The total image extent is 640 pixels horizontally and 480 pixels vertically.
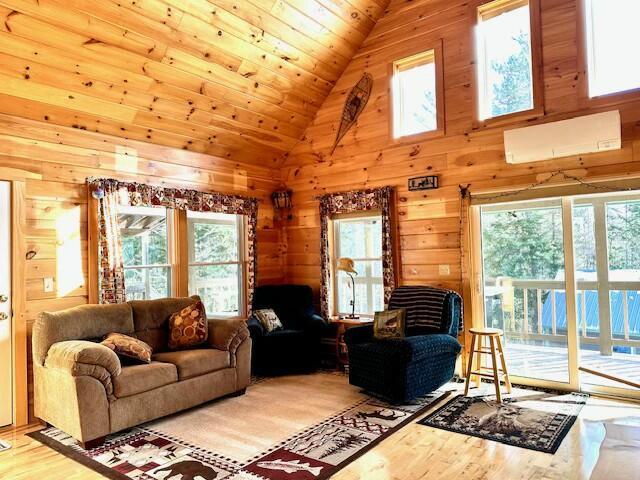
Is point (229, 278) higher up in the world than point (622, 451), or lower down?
higher up

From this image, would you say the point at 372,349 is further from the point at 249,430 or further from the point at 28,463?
the point at 28,463

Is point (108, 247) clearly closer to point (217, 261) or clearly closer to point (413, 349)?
point (217, 261)

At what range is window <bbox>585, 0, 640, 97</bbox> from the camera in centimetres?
391

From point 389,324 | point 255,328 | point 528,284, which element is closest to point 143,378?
point 255,328

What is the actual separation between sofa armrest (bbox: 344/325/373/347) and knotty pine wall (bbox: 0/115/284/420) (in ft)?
8.17

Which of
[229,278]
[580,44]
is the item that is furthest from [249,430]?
[580,44]

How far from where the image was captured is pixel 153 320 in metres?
4.18

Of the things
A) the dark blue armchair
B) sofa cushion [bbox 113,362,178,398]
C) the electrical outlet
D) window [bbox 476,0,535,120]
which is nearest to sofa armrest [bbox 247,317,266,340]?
the dark blue armchair

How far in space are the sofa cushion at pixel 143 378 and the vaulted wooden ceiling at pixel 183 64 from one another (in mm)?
2298

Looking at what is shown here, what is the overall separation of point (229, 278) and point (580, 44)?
173 inches

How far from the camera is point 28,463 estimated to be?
296cm

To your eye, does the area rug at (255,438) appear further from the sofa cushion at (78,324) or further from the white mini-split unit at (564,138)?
the white mini-split unit at (564,138)

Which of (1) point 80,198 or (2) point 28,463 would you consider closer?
(2) point 28,463

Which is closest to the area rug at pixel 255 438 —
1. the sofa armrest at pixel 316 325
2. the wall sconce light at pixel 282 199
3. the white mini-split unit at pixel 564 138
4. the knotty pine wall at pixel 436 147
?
the sofa armrest at pixel 316 325
